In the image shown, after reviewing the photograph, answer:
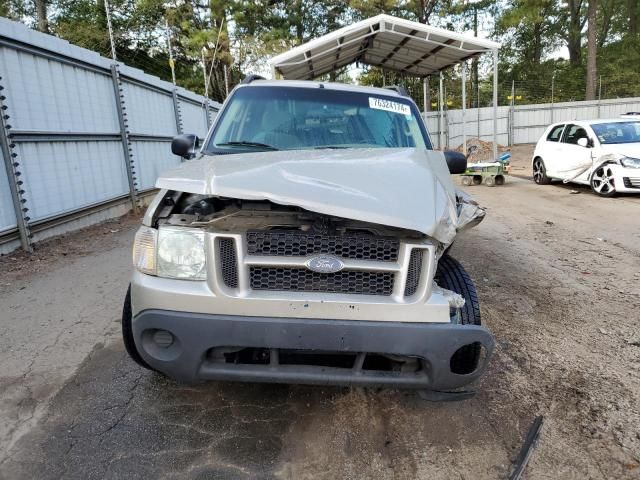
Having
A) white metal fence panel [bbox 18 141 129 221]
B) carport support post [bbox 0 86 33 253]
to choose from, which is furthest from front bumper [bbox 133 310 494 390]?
white metal fence panel [bbox 18 141 129 221]

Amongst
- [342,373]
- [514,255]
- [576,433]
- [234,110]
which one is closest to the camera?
[342,373]

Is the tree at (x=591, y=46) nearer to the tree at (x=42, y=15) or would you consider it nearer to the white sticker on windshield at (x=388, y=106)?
the white sticker on windshield at (x=388, y=106)

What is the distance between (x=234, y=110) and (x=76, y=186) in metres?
4.40

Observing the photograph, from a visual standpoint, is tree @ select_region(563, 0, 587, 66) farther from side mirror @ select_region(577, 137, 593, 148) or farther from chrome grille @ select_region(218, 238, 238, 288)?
chrome grille @ select_region(218, 238, 238, 288)

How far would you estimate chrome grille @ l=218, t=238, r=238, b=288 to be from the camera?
2.03 meters

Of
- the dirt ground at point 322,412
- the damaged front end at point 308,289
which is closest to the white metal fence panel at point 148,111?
the dirt ground at point 322,412

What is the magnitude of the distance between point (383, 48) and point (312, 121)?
1073 cm

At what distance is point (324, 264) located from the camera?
6.59 feet

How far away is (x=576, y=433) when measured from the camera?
2.25 m

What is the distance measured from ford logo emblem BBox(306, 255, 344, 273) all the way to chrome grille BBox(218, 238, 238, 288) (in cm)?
34

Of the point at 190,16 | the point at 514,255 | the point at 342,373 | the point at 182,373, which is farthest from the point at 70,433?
the point at 190,16

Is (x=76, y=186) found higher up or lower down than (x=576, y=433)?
higher up

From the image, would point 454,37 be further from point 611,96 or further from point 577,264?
point 611,96

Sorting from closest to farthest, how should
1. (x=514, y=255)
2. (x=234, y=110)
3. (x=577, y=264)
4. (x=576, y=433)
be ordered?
(x=576, y=433)
(x=234, y=110)
(x=577, y=264)
(x=514, y=255)
